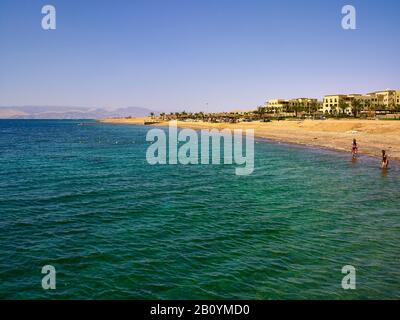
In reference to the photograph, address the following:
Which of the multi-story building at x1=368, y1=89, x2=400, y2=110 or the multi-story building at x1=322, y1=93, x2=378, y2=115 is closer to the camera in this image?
the multi-story building at x1=322, y1=93, x2=378, y2=115

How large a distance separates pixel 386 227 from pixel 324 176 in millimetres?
15740

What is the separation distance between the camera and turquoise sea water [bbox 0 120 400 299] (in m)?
11.9

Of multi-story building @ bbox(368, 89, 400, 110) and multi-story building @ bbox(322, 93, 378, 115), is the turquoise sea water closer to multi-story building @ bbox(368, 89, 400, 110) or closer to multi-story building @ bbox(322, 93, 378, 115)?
multi-story building @ bbox(322, 93, 378, 115)

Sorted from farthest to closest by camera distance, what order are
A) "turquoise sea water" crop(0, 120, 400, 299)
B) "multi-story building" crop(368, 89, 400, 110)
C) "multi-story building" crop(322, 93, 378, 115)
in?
"multi-story building" crop(368, 89, 400, 110) → "multi-story building" crop(322, 93, 378, 115) → "turquoise sea water" crop(0, 120, 400, 299)

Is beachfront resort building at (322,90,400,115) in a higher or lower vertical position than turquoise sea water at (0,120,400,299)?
higher

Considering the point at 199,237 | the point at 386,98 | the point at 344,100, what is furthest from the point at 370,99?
the point at 199,237

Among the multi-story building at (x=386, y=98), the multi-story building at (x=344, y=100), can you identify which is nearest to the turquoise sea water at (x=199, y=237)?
the multi-story building at (x=344, y=100)

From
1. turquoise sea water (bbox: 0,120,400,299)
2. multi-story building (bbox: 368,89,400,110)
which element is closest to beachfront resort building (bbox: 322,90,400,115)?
multi-story building (bbox: 368,89,400,110)
